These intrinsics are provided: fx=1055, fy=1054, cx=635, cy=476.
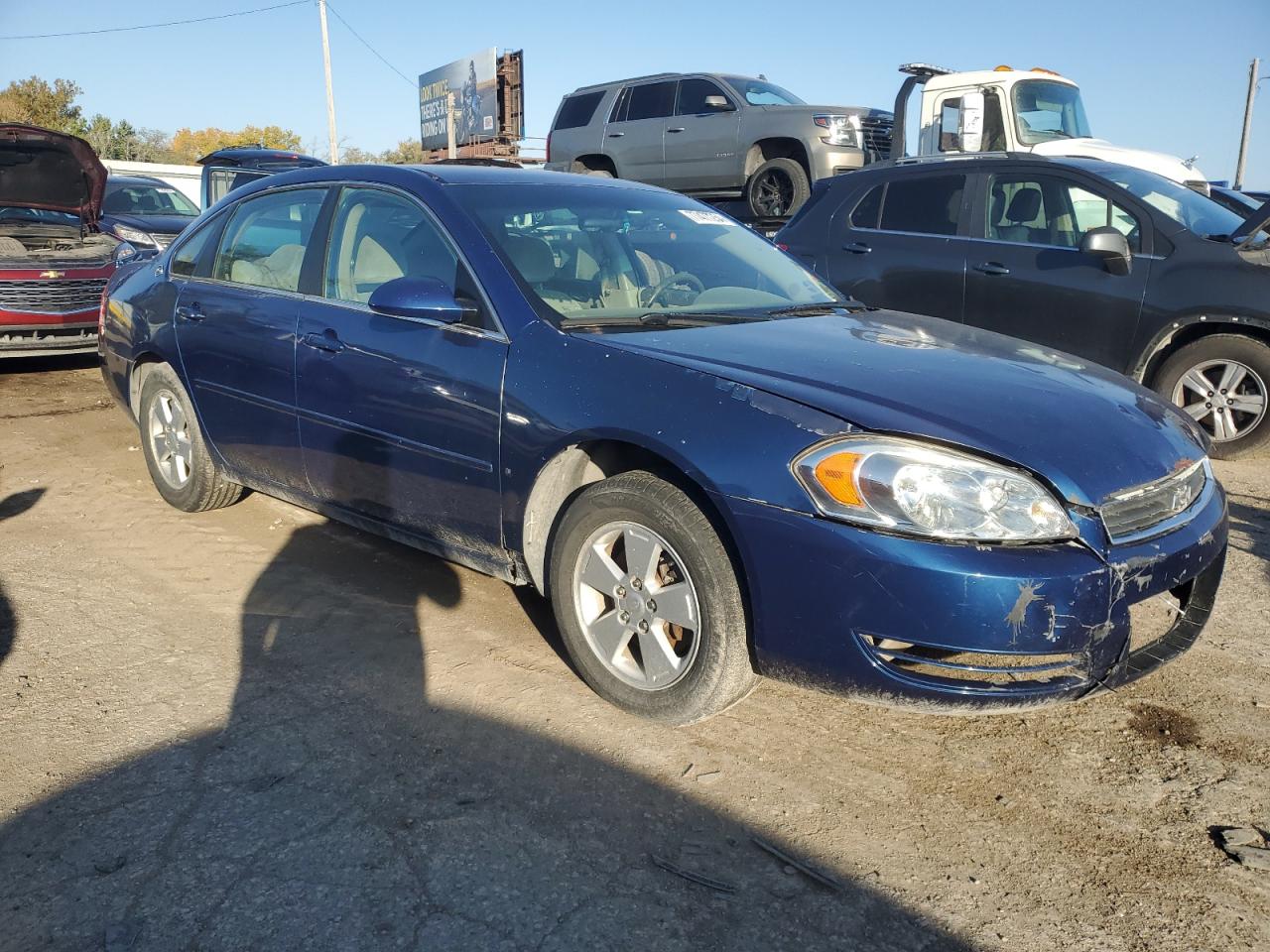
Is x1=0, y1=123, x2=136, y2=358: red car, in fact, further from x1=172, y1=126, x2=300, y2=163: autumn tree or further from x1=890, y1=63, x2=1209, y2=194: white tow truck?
x1=172, y1=126, x2=300, y2=163: autumn tree

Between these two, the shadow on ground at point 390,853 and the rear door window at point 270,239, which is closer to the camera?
the shadow on ground at point 390,853

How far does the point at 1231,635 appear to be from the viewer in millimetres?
3783

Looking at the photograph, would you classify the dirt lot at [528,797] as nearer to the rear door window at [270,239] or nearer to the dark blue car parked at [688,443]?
the dark blue car parked at [688,443]

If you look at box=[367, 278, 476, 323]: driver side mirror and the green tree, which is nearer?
box=[367, 278, 476, 323]: driver side mirror

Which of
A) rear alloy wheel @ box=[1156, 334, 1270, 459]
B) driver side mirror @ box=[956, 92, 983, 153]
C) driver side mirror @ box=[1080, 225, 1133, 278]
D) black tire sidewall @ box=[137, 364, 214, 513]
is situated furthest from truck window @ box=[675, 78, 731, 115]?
black tire sidewall @ box=[137, 364, 214, 513]

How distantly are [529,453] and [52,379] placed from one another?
23.9 feet

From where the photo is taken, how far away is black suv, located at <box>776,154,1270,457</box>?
6.05 metres

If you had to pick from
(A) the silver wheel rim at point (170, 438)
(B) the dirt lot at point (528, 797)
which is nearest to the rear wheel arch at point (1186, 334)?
(B) the dirt lot at point (528, 797)

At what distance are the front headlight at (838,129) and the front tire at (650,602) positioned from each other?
9316mm

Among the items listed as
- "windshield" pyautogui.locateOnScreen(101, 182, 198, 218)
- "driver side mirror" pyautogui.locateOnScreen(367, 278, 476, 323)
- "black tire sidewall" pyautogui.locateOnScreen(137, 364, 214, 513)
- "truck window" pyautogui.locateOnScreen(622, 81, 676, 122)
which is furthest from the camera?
"windshield" pyautogui.locateOnScreen(101, 182, 198, 218)

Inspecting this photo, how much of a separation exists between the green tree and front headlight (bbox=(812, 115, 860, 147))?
4203 cm

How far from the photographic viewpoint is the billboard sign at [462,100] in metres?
32.8

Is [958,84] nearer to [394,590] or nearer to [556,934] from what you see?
[394,590]

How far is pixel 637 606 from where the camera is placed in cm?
→ 306
